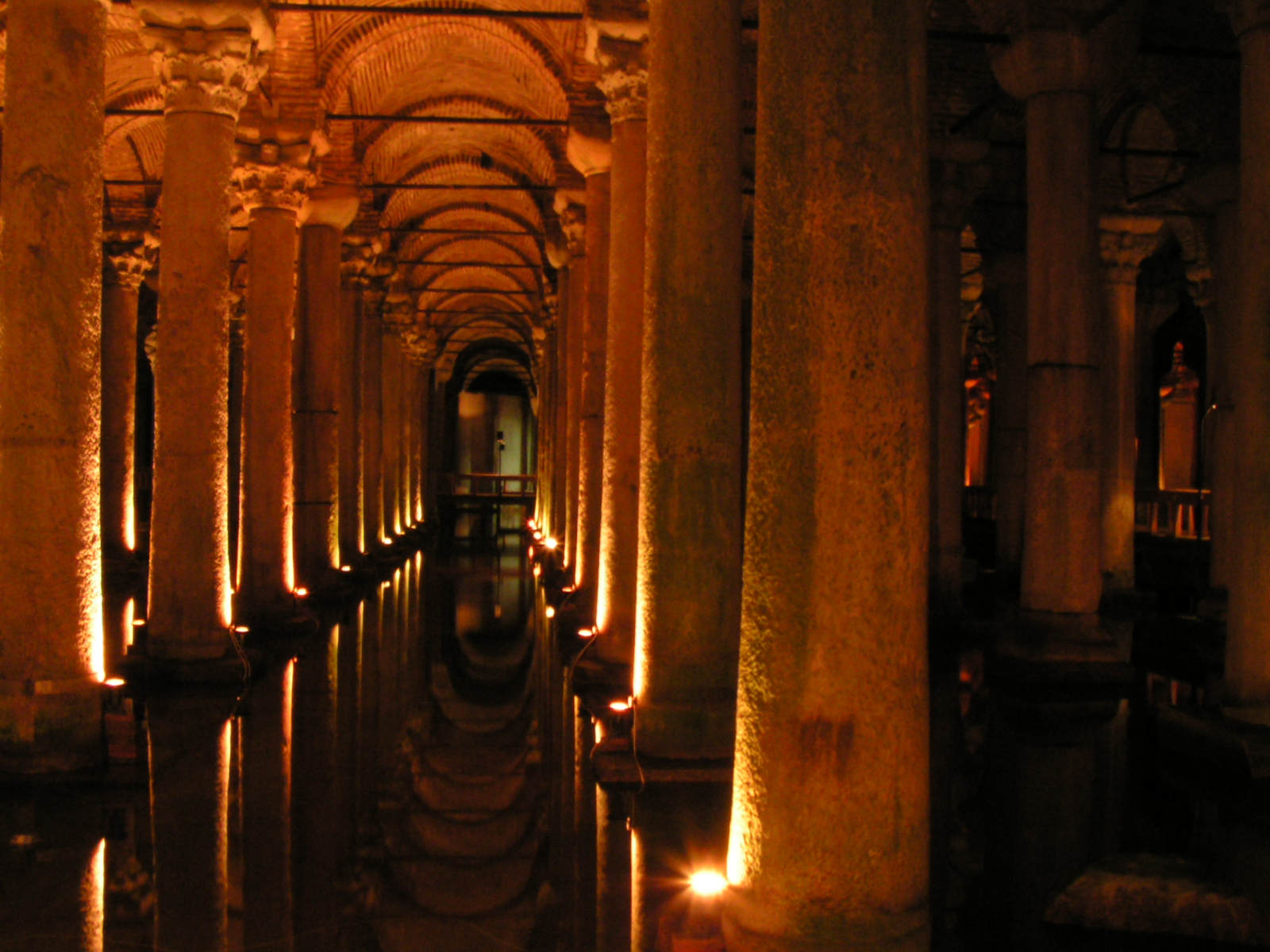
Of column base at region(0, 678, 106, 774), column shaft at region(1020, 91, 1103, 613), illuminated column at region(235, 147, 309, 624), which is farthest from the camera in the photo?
illuminated column at region(235, 147, 309, 624)

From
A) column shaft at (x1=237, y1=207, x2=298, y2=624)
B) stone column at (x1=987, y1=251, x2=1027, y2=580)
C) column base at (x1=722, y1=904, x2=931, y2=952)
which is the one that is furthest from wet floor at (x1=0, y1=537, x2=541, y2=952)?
stone column at (x1=987, y1=251, x2=1027, y2=580)

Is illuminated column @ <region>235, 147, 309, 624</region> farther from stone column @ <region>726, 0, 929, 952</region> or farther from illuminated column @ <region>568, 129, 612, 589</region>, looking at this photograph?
stone column @ <region>726, 0, 929, 952</region>

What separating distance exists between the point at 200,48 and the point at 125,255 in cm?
969

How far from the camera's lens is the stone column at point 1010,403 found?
613 inches

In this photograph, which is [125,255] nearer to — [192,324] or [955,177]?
[192,324]

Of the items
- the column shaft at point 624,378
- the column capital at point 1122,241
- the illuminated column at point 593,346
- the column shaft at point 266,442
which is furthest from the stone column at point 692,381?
the column capital at point 1122,241

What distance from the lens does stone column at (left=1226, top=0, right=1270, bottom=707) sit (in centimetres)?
689

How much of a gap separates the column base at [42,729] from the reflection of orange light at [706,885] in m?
3.78

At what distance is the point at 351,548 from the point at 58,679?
10569mm

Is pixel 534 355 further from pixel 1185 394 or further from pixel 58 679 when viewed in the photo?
pixel 58 679

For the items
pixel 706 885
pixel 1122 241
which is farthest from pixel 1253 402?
pixel 1122 241

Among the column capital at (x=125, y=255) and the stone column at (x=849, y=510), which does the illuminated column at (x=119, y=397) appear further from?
the stone column at (x=849, y=510)

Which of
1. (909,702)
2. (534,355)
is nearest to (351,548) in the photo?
(909,702)

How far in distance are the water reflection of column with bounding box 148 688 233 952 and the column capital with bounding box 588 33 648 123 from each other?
5045 millimetres
